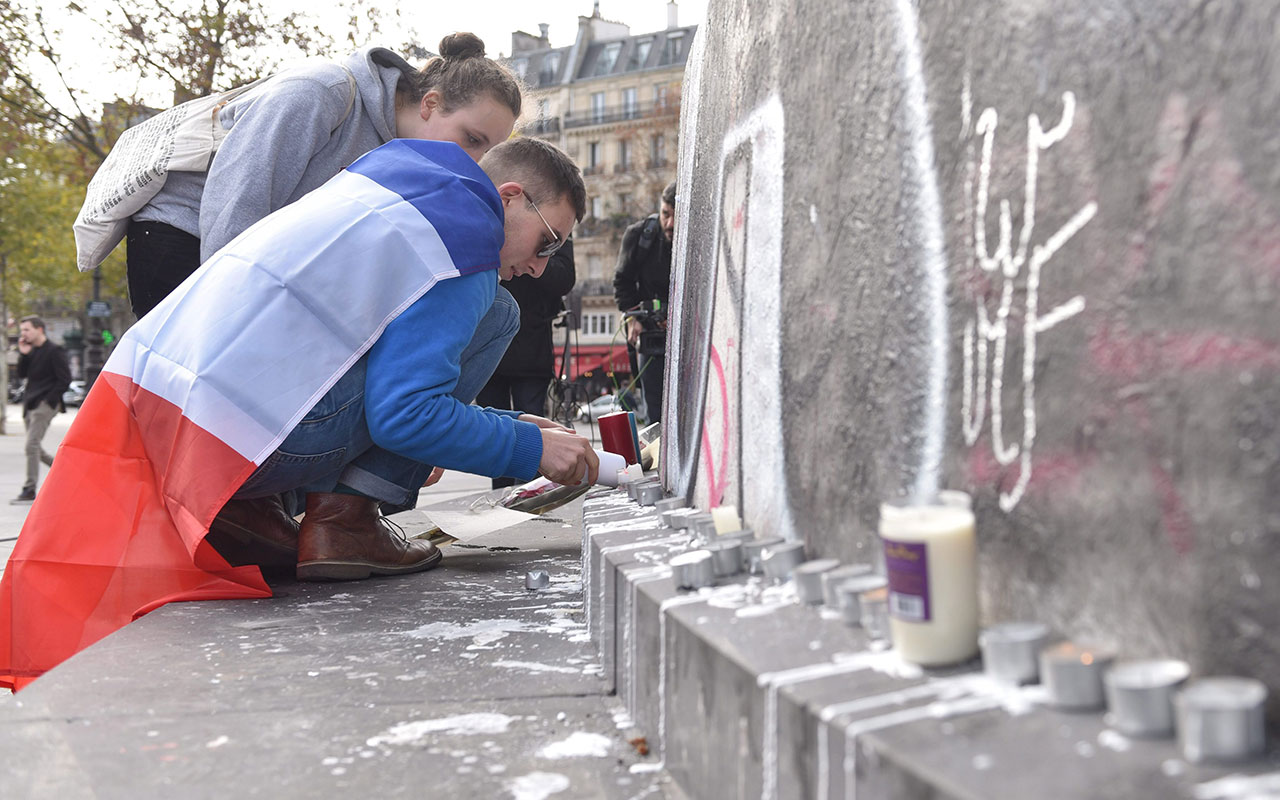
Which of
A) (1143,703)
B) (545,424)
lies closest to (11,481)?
(545,424)

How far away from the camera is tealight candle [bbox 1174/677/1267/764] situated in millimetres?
877

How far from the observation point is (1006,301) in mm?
1244

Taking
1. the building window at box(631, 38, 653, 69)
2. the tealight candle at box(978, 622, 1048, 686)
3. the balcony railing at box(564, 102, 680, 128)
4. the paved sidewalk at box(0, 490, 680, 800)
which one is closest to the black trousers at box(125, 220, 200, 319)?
the paved sidewalk at box(0, 490, 680, 800)

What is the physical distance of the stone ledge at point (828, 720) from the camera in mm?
893

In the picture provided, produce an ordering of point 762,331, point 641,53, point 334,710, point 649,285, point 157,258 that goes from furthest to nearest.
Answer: point 641,53, point 649,285, point 157,258, point 762,331, point 334,710

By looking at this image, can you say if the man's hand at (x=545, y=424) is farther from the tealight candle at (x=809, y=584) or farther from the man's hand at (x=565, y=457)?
the tealight candle at (x=809, y=584)

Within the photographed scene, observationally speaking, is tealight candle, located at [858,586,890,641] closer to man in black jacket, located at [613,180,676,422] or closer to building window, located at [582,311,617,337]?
man in black jacket, located at [613,180,676,422]

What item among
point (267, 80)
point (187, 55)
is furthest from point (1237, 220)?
point (187, 55)

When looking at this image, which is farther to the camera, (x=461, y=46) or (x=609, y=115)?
(x=609, y=115)

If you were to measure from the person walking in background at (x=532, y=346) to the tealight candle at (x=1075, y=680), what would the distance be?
14.8ft

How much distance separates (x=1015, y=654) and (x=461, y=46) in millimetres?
2917

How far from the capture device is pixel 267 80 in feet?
11.3

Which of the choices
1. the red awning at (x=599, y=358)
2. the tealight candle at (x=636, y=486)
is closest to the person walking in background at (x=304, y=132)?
the tealight candle at (x=636, y=486)

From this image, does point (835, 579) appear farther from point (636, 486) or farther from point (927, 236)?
point (636, 486)
